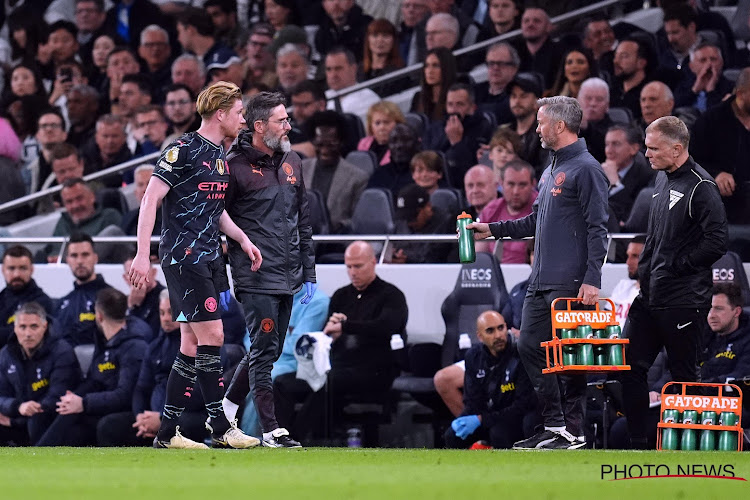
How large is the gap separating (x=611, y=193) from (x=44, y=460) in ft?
21.9

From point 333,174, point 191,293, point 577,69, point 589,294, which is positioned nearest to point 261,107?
point 191,293

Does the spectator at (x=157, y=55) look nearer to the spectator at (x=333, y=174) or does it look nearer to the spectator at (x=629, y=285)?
the spectator at (x=333, y=174)

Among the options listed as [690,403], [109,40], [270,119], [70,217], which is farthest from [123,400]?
[109,40]

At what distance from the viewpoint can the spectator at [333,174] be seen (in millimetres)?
14711

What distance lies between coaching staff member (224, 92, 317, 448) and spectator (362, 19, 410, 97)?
775cm

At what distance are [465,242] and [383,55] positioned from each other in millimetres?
8240

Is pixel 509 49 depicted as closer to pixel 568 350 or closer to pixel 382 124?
pixel 382 124

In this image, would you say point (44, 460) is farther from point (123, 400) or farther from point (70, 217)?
point (70, 217)

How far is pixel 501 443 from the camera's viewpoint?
1161cm

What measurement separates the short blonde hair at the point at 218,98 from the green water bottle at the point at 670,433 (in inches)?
128

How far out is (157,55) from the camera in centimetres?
1912

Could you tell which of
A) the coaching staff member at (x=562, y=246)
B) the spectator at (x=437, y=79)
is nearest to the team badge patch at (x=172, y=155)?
the coaching staff member at (x=562, y=246)

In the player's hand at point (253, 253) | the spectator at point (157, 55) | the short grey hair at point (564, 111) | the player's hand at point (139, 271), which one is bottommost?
the player's hand at point (139, 271)

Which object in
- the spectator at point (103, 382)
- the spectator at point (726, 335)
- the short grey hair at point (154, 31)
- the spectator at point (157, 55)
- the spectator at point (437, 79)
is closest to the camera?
the spectator at point (726, 335)
